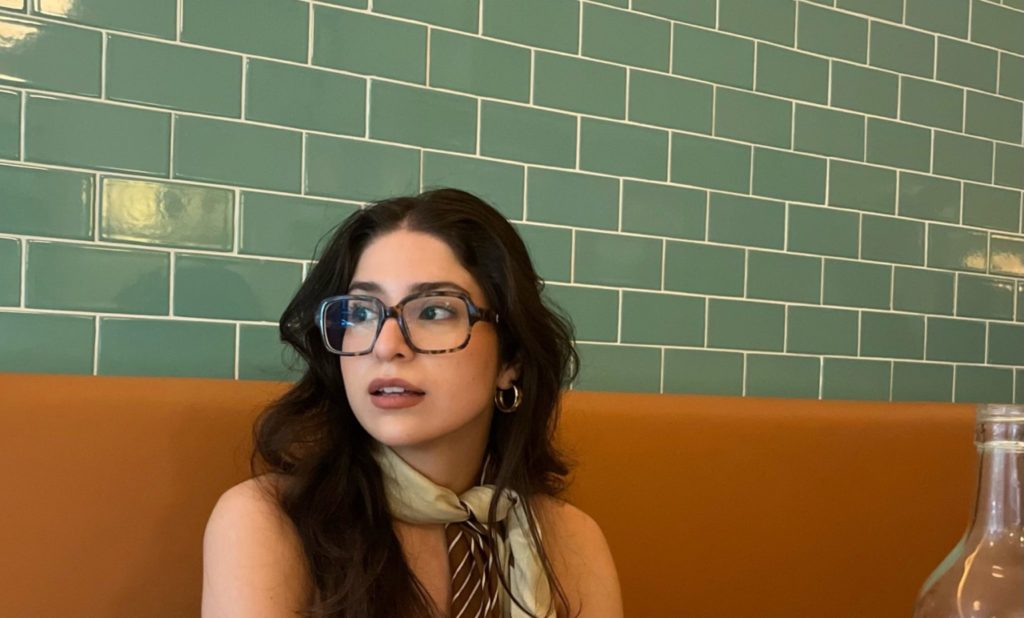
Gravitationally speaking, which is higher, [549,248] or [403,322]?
[549,248]

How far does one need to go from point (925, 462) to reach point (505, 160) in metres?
0.93

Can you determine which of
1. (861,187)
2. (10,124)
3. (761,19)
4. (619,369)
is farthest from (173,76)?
(861,187)

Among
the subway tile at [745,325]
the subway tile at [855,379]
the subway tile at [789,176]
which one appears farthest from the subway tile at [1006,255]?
the subway tile at [745,325]

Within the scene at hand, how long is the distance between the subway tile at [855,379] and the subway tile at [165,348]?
1.15m

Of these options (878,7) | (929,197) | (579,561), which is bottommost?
(579,561)

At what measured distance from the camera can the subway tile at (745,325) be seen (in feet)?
6.00

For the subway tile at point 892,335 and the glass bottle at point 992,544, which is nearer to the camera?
the glass bottle at point 992,544

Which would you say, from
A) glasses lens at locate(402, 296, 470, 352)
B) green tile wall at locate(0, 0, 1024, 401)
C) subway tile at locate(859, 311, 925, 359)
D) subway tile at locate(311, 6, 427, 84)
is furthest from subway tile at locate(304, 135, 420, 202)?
subway tile at locate(859, 311, 925, 359)

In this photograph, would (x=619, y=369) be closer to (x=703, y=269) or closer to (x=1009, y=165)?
(x=703, y=269)

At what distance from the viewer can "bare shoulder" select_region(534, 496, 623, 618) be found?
1.29m

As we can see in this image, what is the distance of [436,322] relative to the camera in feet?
3.70

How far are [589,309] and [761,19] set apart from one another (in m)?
0.66

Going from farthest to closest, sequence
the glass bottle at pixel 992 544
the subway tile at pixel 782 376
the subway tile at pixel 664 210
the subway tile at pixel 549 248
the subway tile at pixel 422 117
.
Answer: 1. the subway tile at pixel 782 376
2. the subway tile at pixel 664 210
3. the subway tile at pixel 549 248
4. the subway tile at pixel 422 117
5. the glass bottle at pixel 992 544

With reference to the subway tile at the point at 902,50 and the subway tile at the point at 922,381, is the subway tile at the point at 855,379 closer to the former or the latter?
the subway tile at the point at 922,381
